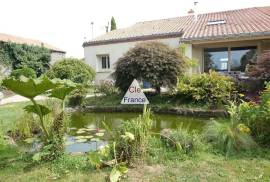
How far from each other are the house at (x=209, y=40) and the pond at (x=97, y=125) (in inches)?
196

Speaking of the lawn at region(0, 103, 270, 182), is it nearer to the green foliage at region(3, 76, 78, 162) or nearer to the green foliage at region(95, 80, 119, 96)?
the green foliage at region(3, 76, 78, 162)

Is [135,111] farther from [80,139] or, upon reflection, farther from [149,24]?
[149,24]

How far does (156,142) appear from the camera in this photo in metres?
4.89

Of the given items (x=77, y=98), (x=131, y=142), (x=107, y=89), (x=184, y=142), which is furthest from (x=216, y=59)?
(x=131, y=142)

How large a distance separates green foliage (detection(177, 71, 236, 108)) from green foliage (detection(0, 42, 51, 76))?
570 inches

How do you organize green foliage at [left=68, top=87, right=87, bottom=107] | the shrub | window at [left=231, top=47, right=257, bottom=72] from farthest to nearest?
window at [left=231, top=47, right=257, bottom=72], the shrub, green foliage at [left=68, top=87, right=87, bottom=107]

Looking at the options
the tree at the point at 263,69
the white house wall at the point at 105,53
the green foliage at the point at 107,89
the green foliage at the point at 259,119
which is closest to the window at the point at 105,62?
the white house wall at the point at 105,53

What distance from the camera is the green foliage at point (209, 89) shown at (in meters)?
9.52

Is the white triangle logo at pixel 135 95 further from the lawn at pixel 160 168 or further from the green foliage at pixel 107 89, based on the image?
the lawn at pixel 160 168

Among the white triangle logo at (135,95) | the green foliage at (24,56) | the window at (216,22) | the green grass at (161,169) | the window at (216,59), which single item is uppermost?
the window at (216,22)

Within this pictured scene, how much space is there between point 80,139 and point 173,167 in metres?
2.74

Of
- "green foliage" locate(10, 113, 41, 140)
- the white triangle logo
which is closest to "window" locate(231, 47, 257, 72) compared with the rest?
the white triangle logo

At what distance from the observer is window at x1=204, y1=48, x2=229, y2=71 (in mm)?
14898

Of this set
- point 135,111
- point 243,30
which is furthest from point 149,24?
point 135,111
